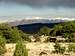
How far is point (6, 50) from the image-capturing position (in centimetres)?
2473

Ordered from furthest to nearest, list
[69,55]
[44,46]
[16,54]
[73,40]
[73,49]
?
[73,40], [44,46], [73,49], [69,55], [16,54]

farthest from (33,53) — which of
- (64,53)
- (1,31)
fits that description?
(1,31)

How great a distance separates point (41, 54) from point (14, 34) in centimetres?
1278

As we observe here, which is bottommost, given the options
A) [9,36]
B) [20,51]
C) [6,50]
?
[9,36]

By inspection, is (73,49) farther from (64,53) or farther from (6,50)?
(6,50)

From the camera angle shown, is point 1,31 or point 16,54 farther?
point 1,31

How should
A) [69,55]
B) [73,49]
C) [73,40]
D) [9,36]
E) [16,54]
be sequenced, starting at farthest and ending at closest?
[9,36], [73,40], [73,49], [69,55], [16,54]

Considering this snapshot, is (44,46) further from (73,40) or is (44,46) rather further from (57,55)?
(73,40)

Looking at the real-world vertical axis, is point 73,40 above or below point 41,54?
below

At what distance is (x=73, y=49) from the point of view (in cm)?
2434

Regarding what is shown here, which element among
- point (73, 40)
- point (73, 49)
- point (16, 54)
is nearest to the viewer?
point (16, 54)

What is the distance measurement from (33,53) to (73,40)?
1020cm

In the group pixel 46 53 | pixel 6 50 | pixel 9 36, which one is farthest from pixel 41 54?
pixel 9 36

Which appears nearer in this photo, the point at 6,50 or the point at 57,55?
the point at 57,55
